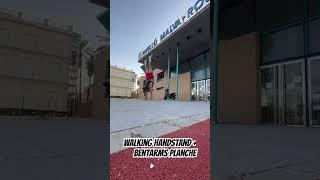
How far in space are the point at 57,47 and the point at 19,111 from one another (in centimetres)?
655

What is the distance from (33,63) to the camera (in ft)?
84.8

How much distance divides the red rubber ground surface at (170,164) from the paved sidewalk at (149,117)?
0.08 m

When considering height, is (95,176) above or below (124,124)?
below

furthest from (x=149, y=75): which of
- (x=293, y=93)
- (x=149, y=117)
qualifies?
(x=293, y=93)

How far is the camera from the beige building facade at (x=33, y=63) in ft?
80.1

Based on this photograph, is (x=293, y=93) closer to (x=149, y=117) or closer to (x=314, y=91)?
(x=314, y=91)

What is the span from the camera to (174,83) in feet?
7.85

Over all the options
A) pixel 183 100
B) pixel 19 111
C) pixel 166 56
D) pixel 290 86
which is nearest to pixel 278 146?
pixel 183 100

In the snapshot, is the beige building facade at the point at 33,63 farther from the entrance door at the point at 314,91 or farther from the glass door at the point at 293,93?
the entrance door at the point at 314,91

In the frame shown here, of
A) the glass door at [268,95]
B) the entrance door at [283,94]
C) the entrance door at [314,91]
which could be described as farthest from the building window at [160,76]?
the glass door at [268,95]

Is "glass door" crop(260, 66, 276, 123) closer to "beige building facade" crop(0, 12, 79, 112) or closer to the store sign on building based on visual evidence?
the store sign on building

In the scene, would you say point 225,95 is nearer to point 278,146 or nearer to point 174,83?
point 278,146

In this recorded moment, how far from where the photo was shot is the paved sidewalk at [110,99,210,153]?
1742 millimetres

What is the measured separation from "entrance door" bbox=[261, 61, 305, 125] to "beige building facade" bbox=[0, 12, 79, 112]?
17614 millimetres
